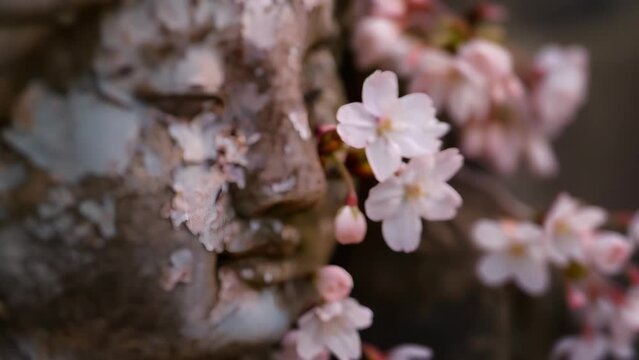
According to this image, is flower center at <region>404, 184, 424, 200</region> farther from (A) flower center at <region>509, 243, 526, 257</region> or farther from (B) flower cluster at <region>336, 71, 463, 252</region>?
(A) flower center at <region>509, 243, 526, 257</region>

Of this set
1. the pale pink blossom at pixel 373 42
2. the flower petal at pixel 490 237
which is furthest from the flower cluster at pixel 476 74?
the flower petal at pixel 490 237

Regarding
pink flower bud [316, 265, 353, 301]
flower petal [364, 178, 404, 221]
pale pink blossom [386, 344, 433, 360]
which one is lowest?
pale pink blossom [386, 344, 433, 360]

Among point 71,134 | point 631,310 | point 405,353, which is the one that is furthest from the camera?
point 631,310

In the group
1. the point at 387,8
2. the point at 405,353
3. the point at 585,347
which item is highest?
the point at 387,8

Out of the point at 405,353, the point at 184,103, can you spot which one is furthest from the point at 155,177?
the point at 405,353

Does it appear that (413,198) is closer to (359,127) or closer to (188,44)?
(359,127)

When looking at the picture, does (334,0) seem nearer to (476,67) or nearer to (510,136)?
(476,67)

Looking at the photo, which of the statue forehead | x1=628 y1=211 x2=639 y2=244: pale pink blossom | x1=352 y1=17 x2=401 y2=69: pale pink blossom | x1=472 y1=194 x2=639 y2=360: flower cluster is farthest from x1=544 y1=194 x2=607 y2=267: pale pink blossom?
the statue forehead
